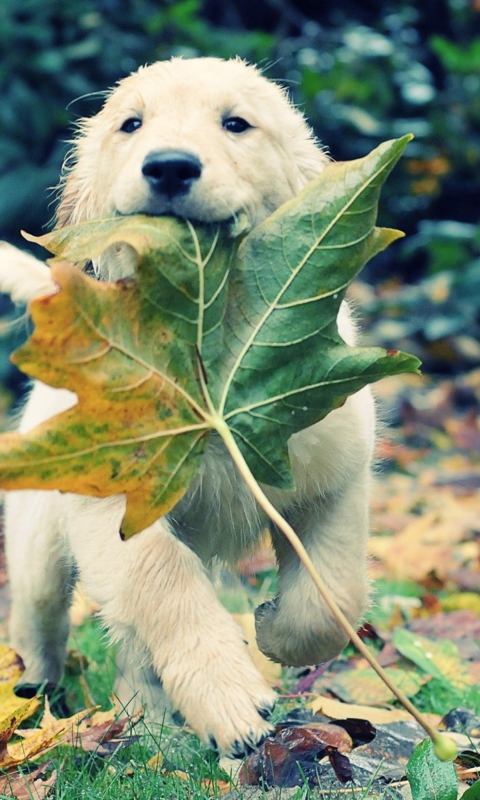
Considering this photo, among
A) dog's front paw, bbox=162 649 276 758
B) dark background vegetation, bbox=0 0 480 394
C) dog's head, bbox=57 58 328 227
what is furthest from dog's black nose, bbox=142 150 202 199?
dark background vegetation, bbox=0 0 480 394

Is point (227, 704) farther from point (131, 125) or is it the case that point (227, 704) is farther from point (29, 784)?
point (131, 125)

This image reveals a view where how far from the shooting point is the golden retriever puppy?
6.79ft

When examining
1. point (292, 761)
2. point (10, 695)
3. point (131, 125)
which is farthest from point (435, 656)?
point (131, 125)

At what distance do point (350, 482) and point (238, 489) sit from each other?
0.32m

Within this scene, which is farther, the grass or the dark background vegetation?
the dark background vegetation

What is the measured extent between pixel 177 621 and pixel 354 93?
26.6ft

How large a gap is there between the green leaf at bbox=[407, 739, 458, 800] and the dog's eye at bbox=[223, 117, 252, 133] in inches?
55.4

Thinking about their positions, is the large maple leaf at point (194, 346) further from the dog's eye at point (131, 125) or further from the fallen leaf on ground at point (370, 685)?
the fallen leaf on ground at point (370, 685)

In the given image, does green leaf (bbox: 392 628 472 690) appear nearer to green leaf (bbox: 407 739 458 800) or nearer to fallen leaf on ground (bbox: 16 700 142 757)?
fallen leaf on ground (bbox: 16 700 142 757)

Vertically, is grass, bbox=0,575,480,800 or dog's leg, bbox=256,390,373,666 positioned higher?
dog's leg, bbox=256,390,373,666

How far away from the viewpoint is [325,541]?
2623mm

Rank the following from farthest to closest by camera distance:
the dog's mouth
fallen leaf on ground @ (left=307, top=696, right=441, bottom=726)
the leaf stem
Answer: fallen leaf on ground @ (left=307, top=696, right=441, bottom=726) → the dog's mouth → the leaf stem

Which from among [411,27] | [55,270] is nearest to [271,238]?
[55,270]

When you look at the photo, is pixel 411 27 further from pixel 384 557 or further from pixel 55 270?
pixel 55 270
